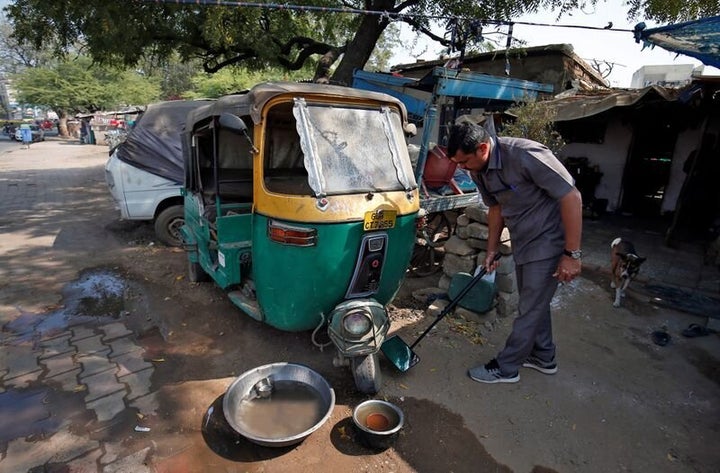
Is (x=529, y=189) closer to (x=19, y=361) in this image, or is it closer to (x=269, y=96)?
(x=269, y=96)

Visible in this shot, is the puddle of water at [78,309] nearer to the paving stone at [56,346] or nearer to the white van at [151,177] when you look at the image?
the paving stone at [56,346]

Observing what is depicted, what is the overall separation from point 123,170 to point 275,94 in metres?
4.43

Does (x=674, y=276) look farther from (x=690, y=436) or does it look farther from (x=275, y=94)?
(x=275, y=94)

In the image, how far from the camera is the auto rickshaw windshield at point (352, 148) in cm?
305

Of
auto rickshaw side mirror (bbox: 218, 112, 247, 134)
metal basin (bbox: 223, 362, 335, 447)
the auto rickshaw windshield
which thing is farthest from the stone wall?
auto rickshaw side mirror (bbox: 218, 112, 247, 134)

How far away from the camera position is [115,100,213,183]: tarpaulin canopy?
6.29m

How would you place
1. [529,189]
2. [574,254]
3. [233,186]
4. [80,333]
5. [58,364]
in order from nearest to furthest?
[574,254], [529,189], [58,364], [80,333], [233,186]

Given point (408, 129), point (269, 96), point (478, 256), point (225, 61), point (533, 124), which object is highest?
point (225, 61)

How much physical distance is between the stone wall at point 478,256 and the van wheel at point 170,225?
14.6 ft

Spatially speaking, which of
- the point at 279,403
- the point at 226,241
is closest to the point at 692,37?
the point at 226,241

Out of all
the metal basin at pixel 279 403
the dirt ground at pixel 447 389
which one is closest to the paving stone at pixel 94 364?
the dirt ground at pixel 447 389

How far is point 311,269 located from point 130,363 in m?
1.88

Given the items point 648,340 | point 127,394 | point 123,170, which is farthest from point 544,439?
point 123,170

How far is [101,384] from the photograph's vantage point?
313 cm
